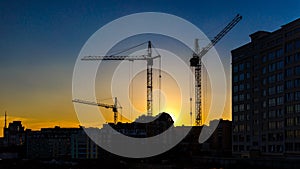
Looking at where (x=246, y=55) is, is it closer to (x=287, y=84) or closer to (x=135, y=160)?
(x=287, y=84)

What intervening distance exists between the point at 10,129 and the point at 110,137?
10120 centimetres

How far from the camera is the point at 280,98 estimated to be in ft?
157

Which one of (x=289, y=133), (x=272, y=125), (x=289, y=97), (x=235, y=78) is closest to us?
(x=289, y=133)

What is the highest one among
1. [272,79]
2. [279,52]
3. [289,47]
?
[289,47]

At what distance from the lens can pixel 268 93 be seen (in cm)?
5059

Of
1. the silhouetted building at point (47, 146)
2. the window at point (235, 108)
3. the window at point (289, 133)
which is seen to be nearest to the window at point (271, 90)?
the window at point (289, 133)

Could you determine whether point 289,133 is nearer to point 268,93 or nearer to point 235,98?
point 268,93

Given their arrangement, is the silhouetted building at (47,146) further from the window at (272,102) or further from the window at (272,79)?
the window at (272,79)

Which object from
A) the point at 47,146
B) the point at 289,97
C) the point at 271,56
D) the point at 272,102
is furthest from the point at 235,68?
the point at 47,146

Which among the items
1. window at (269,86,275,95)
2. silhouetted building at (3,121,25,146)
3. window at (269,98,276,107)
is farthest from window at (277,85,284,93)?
silhouetted building at (3,121,25,146)

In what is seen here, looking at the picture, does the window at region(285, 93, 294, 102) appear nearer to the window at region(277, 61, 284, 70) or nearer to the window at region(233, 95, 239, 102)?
the window at region(277, 61, 284, 70)

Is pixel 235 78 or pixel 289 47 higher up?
pixel 289 47

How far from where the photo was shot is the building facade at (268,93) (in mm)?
44969

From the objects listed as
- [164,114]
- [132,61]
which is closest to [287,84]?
[132,61]
